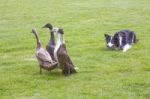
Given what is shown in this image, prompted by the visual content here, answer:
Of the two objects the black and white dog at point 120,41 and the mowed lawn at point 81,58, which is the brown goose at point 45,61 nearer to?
the mowed lawn at point 81,58

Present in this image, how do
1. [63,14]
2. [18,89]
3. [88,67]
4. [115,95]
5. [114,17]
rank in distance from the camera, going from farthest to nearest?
[63,14] < [114,17] < [88,67] < [18,89] < [115,95]

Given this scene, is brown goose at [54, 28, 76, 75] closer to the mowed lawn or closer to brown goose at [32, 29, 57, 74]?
brown goose at [32, 29, 57, 74]

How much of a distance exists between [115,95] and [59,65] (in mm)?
2286

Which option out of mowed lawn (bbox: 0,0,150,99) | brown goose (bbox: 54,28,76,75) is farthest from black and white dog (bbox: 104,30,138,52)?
brown goose (bbox: 54,28,76,75)

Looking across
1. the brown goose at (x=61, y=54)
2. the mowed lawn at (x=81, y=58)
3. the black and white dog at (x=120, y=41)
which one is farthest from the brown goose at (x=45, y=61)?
the black and white dog at (x=120, y=41)

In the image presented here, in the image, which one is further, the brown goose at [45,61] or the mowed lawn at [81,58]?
the brown goose at [45,61]

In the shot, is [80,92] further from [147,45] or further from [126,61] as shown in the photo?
[147,45]

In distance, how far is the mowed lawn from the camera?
39.7 ft

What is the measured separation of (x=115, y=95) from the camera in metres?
11.6

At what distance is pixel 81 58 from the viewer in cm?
1622

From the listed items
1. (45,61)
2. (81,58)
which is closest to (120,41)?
(81,58)

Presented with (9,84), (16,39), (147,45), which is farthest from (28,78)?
(16,39)

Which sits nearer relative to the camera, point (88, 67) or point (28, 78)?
point (28, 78)

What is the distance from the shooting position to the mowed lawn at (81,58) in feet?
39.7
